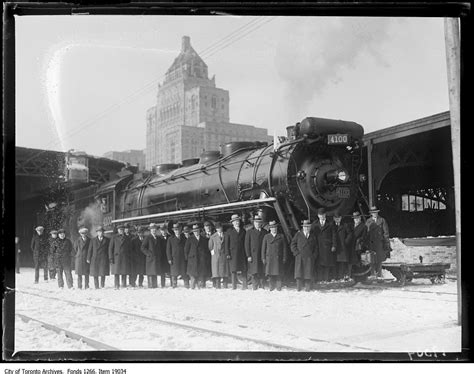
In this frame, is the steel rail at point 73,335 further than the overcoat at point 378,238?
No

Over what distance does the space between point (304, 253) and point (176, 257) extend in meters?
3.13

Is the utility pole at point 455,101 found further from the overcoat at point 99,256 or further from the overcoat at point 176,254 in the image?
the overcoat at point 99,256

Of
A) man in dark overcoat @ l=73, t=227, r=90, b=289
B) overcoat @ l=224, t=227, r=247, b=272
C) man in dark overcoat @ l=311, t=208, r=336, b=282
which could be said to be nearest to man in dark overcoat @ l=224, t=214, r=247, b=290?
overcoat @ l=224, t=227, r=247, b=272

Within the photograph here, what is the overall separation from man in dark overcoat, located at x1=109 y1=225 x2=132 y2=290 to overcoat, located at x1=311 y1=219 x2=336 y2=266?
432 cm

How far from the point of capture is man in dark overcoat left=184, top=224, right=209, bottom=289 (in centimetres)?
1048

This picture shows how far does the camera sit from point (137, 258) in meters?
11.3

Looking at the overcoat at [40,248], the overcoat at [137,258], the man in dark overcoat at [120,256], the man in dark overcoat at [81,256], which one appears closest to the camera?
the overcoat at [40,248]

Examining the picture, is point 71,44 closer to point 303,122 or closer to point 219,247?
point 303,122

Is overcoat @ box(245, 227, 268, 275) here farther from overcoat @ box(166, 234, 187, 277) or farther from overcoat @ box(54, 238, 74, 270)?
overcoat @ box(54, 238, 74, 270)

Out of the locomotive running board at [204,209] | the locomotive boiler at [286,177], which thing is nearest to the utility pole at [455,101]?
the locomotive boiler at [286,177]

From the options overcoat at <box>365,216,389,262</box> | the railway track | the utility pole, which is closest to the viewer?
the railway track

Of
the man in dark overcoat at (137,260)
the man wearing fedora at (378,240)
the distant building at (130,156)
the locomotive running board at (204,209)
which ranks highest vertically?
the distant building at (130,156)

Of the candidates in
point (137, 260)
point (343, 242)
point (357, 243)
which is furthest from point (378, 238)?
point (137, 260)

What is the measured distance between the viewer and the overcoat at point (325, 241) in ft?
29.3
